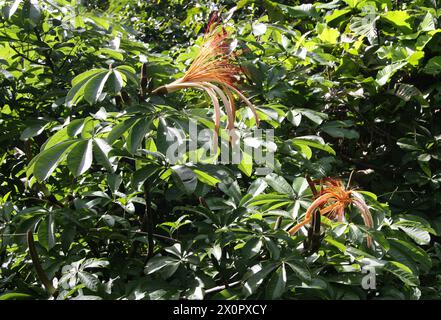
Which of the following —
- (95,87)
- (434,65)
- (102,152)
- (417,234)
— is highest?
(95,87)

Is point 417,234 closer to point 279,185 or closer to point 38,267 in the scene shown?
point 279,185

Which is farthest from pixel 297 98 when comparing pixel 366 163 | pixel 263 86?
pixel 366 163

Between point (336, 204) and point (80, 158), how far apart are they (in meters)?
0.66

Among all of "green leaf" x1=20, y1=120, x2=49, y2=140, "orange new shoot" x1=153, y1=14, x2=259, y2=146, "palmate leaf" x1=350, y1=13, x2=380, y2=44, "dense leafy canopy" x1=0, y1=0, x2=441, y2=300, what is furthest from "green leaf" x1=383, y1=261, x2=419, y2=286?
"palmate leaf" x1=350, y1=13, x2=380, y2=44

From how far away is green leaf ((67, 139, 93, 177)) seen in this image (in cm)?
140

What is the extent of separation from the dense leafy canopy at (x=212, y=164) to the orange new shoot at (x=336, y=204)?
0.14ft

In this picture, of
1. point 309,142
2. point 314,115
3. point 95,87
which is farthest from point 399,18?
point 95,87

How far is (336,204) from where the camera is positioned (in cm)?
158

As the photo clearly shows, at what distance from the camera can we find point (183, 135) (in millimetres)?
1393

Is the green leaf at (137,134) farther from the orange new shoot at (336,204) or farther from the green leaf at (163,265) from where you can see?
the orange new shoot at (336,204)

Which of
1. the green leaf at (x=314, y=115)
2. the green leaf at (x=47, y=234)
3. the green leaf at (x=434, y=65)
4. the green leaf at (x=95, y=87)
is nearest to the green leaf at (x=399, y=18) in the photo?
the green leaf at (x=434, y=65)

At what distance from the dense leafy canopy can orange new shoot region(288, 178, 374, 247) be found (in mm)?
42

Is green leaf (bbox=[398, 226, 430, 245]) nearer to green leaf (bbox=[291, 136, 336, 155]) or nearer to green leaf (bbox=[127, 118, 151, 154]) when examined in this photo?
green leaf (bbox=[291, 136, 336, 155])
